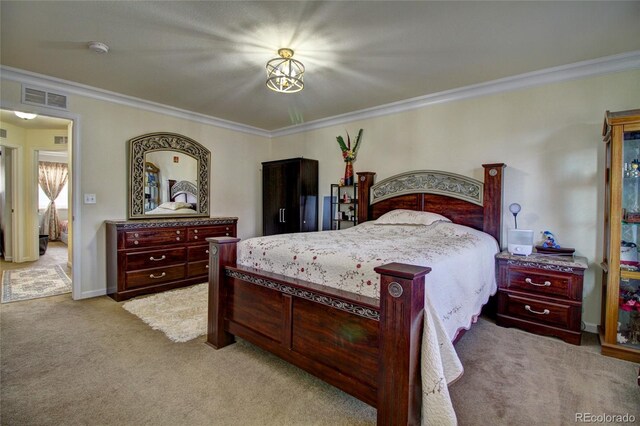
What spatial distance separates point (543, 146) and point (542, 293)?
158 cm

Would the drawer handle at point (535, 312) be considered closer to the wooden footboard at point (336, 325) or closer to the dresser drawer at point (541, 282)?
the dresser drawer at point (541, 282)

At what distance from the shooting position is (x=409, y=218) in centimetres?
378

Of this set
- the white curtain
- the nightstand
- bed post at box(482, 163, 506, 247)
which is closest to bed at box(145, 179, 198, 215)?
bed post at box(482, 163, 506, 247)

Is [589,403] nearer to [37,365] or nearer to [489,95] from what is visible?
[489,95]

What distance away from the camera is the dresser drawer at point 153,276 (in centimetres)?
393

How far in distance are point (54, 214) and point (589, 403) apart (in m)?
11.5

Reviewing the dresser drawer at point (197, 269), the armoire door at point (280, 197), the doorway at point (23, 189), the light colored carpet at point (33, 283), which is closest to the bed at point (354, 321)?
the dresser drawer at point (197, 269)

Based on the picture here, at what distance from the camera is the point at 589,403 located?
1917mm

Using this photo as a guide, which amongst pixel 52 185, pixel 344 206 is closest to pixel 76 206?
pixel 344 206

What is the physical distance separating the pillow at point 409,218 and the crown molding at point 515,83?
1.52 m

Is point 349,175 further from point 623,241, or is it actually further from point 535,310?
point 623,241

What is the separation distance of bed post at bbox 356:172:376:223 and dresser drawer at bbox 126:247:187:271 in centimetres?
266

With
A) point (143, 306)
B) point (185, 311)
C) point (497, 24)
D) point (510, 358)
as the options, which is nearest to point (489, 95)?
point (497, 24)

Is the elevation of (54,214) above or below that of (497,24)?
below
